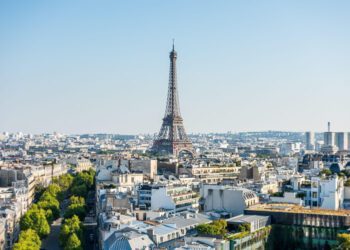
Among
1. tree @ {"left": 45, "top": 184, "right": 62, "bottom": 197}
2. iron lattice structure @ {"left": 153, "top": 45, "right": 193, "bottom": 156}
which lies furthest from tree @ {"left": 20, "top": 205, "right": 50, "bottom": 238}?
iron lattice structure @ {"left": 153, "top": 45, "right": 193, "bottom": 156}

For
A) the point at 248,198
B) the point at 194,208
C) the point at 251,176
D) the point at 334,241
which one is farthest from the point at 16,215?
the point at 251,176

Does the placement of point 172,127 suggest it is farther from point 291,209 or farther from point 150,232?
point 150,232

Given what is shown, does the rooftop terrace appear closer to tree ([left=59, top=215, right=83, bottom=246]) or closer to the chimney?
the chimney

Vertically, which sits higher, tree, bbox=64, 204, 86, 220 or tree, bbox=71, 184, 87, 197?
tree, bbox=71, 184, 87, 197

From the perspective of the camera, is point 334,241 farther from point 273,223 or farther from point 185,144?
point 185,144

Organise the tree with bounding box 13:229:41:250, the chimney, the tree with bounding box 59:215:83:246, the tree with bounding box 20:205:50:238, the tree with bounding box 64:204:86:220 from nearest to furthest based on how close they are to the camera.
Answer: the chimney, the tree with bounding box 13:229:41:250, the tree with bounding box 59:215:83:246, the tree with bounding box 20:205:50:238, the tree with bounding box 64:204:86:220

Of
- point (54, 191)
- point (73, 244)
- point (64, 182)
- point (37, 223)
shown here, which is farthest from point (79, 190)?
point (73, 244)
